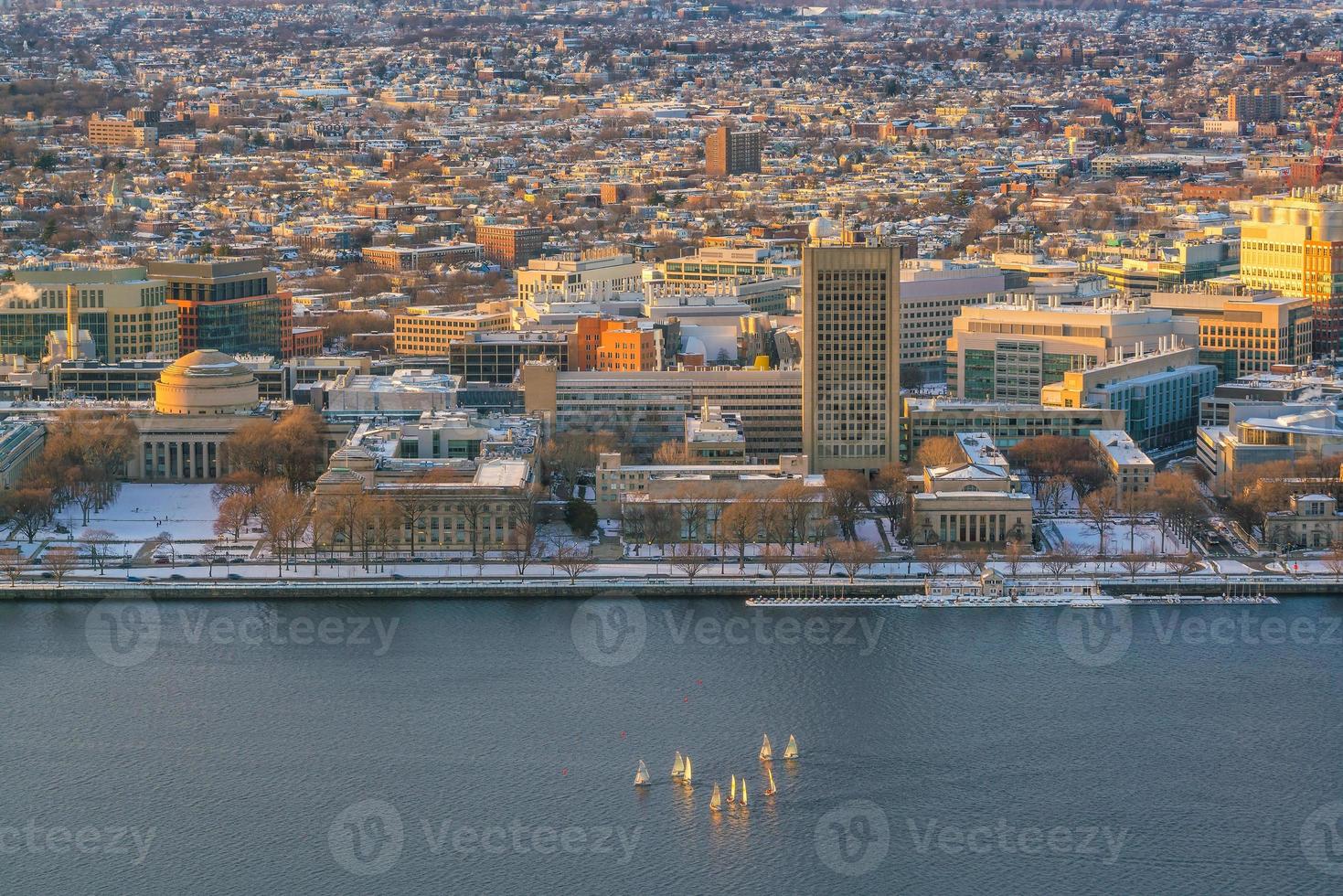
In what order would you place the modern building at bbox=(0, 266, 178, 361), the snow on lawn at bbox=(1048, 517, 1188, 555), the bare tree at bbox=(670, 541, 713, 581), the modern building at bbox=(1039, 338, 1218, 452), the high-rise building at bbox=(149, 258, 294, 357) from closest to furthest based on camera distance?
the bare tree at bbox=(670, 541, 713, 581), the snow on lawn at bbox=(1048, 517, 1188, 555), the modern building at bbox=(1039, 338, 1218, 452), the modern building at bbox=(0, 266, 178, 361), the high-rise building at bbox=(149, 258, 294, 357)

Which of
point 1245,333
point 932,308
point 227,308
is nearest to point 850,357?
point 1245,333

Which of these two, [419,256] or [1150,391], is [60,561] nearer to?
[1150,391]

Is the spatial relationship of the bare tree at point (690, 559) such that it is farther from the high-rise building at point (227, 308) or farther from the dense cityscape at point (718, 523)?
the high-rise building at point (227, 308)

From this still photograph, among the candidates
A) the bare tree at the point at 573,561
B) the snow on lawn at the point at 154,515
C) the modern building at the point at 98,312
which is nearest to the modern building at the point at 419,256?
the modern building at the point at 98,312

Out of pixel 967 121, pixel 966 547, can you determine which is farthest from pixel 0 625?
pixel 967 121

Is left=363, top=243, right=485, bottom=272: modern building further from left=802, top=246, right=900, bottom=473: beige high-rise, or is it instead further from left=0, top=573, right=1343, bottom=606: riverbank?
left=0, top=573, right=1343, bottom=606: riverbank

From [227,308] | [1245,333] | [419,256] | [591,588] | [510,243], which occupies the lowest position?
[591,588]

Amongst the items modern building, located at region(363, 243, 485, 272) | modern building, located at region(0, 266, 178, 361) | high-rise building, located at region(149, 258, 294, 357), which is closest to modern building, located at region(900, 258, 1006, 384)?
high-rise building, located at region(149, 258, 294, 357)
